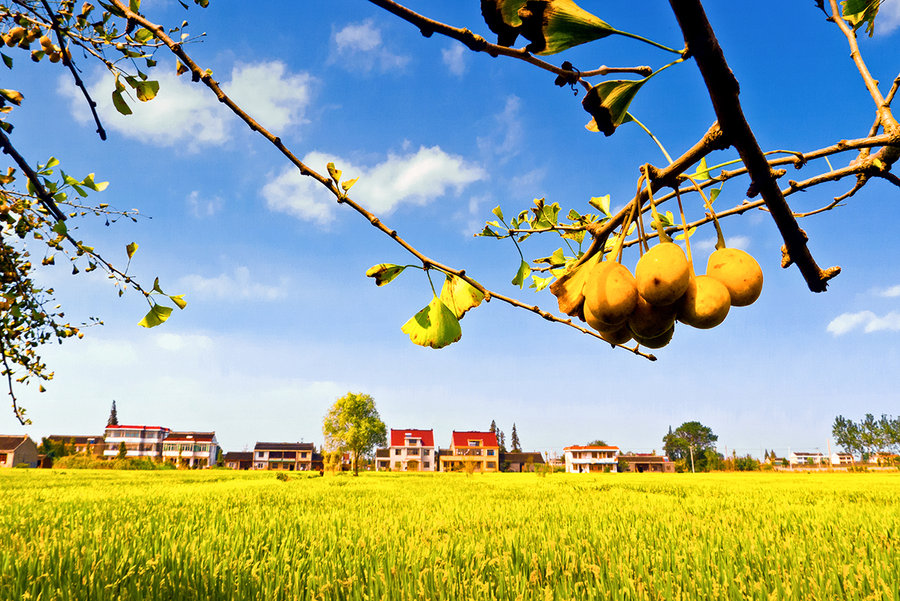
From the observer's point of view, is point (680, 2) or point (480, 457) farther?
point (480, 457)

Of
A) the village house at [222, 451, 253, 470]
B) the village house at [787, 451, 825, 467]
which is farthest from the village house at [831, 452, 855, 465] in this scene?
the village house at [222, 451, 253, 470]

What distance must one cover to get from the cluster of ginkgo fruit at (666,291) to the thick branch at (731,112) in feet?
0.23

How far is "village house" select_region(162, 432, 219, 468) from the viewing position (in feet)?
214

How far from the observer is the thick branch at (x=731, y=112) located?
15.7 inches

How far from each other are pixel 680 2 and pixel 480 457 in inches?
2470

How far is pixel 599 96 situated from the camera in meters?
0.49

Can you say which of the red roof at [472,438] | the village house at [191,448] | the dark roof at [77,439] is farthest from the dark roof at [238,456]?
the red roof at [472,438]

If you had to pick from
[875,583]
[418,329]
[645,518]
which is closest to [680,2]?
[418,329]

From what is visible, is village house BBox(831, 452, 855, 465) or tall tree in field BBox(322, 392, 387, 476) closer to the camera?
tall tree in field BBox(322, 392, 387, 476)

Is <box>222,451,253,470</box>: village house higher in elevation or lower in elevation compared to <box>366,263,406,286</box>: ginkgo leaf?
lower

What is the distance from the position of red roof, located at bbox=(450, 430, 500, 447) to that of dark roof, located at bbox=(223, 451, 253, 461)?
93.0 feet

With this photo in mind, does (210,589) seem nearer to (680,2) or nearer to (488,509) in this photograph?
(680,2)

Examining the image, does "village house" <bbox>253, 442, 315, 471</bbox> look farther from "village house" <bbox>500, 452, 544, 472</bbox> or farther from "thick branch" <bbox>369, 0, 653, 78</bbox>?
"thick branch" <bbox>369, 0, 653, 78</bbox>

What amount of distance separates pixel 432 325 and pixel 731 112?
50cm
